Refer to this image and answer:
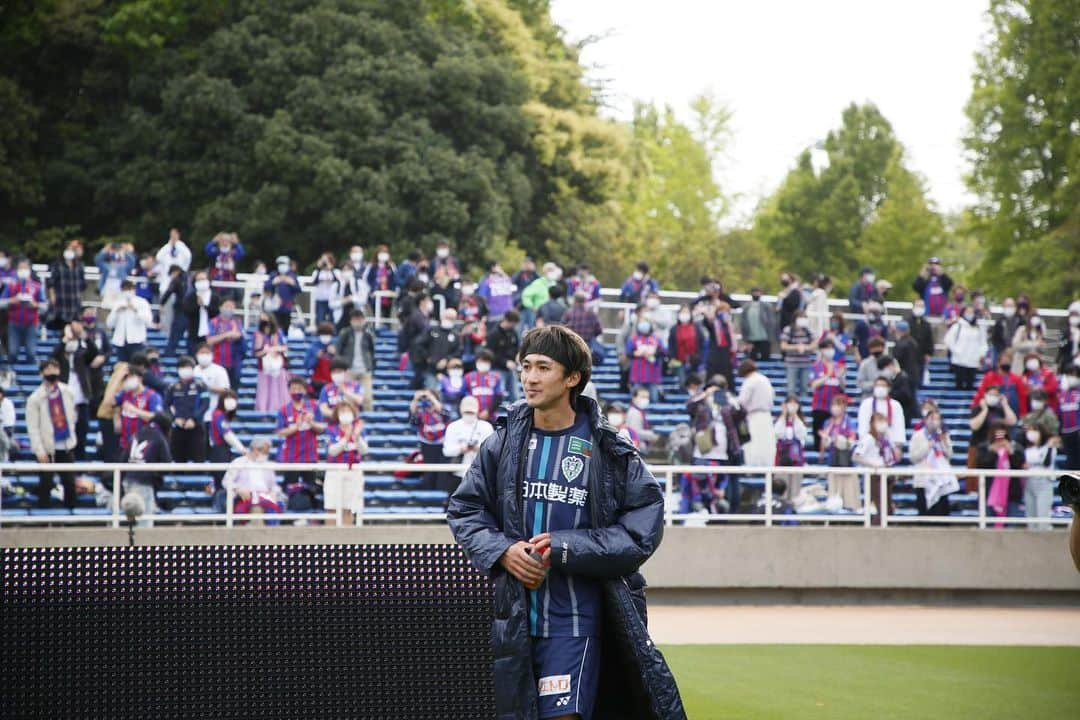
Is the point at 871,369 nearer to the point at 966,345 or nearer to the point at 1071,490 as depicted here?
the point at 966,345

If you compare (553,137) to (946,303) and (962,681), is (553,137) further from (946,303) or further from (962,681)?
(962,681)

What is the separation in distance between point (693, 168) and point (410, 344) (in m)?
53.4

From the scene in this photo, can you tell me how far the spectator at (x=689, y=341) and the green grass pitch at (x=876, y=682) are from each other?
35.4 ft

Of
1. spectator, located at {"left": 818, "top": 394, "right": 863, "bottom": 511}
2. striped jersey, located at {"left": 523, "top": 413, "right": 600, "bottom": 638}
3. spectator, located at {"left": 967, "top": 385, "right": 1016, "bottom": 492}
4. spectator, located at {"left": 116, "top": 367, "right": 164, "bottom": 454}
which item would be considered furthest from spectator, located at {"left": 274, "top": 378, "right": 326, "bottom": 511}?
striped jersey, located at {"left": 523, "top": 413, "right": 600, "bottom": 638}

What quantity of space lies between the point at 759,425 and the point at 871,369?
13.7 ft

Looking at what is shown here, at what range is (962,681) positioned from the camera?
1280 cm

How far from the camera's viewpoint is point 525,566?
6.04 meters

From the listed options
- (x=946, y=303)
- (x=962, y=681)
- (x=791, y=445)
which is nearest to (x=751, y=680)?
(x=962, y=681)

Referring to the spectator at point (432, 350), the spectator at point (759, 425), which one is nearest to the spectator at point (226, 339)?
the spectator at point (432, 350)

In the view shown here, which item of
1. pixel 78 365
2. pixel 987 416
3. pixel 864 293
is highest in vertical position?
pixel 864 293

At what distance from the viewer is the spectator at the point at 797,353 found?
84.2ft

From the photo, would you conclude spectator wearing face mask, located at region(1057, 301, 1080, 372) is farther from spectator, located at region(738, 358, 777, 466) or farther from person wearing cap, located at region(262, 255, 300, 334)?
person wearing cap, located at region(262, 255, 300, 334)

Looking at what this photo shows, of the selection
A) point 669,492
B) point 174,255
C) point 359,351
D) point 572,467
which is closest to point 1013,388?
point 669,492

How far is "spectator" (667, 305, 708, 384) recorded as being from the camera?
25484mm
